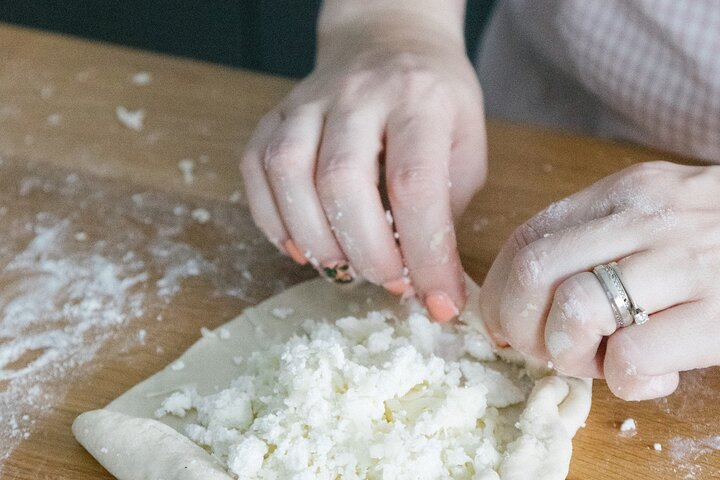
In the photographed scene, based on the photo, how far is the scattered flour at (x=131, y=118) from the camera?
60.0 inches

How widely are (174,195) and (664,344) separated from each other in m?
0.83

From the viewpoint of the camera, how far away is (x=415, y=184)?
103 centimetres

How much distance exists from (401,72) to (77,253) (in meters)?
0.56

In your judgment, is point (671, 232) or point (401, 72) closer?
point (671, 232)

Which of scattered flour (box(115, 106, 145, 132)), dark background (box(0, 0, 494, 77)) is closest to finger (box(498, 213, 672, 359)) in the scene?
scattered flour (box(115, 106, 145, 132))

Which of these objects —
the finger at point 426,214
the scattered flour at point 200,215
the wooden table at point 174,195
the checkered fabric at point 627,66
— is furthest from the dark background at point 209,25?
the finger at point 426,214

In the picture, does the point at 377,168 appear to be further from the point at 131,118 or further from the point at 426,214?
the point at 131,118

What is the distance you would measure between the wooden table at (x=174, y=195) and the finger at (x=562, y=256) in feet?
0.71

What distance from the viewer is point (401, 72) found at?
1.16 metres

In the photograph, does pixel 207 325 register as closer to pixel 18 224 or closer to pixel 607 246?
pixel 18 224

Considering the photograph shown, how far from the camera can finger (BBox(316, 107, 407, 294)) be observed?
3.41 feet

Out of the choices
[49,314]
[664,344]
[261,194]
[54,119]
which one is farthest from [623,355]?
[54,119]

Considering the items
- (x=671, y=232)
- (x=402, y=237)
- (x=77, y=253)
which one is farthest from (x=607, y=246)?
(x=77, y=253)

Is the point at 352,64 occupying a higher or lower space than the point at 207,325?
higher
